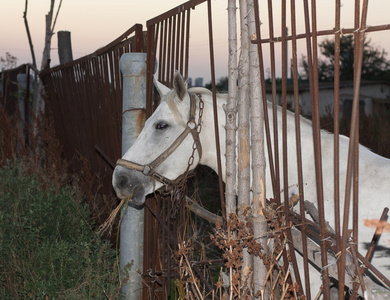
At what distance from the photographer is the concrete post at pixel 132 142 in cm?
380

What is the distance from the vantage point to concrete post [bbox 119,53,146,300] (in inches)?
150

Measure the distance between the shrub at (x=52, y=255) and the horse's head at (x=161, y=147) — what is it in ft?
2.77

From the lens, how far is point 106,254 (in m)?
4.44

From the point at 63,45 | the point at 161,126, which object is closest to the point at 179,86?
the point at 161,126

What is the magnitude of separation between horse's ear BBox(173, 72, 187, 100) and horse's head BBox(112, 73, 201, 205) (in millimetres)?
31

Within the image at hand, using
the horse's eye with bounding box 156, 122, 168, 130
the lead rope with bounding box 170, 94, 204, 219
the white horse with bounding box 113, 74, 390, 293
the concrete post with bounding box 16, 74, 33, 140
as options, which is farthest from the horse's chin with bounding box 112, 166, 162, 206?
the concrete post with bounding box 16, 74, 33, 140

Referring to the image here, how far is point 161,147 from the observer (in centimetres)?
332

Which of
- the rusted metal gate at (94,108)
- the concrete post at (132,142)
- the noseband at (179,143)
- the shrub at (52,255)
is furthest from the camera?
the rusted metal gate at (94,108)

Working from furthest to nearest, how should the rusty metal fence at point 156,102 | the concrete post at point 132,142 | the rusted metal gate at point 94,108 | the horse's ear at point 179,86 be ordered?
1. the rusted metal gate at point 94,108
2. the concrete post at point 132,142
3. the horse's ear at point 179,86
4. the rusty metal fence at point 156,102

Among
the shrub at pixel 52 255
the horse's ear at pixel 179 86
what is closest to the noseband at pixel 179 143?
the horse's ear at pixel 179 86

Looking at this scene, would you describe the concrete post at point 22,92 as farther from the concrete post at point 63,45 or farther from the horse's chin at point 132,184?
the horse's chin at point 132,184

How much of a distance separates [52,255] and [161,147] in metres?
1.62

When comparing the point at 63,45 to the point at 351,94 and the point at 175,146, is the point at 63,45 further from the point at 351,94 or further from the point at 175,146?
the point at 351,94

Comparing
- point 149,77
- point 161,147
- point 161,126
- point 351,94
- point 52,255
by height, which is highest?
point 351,94
